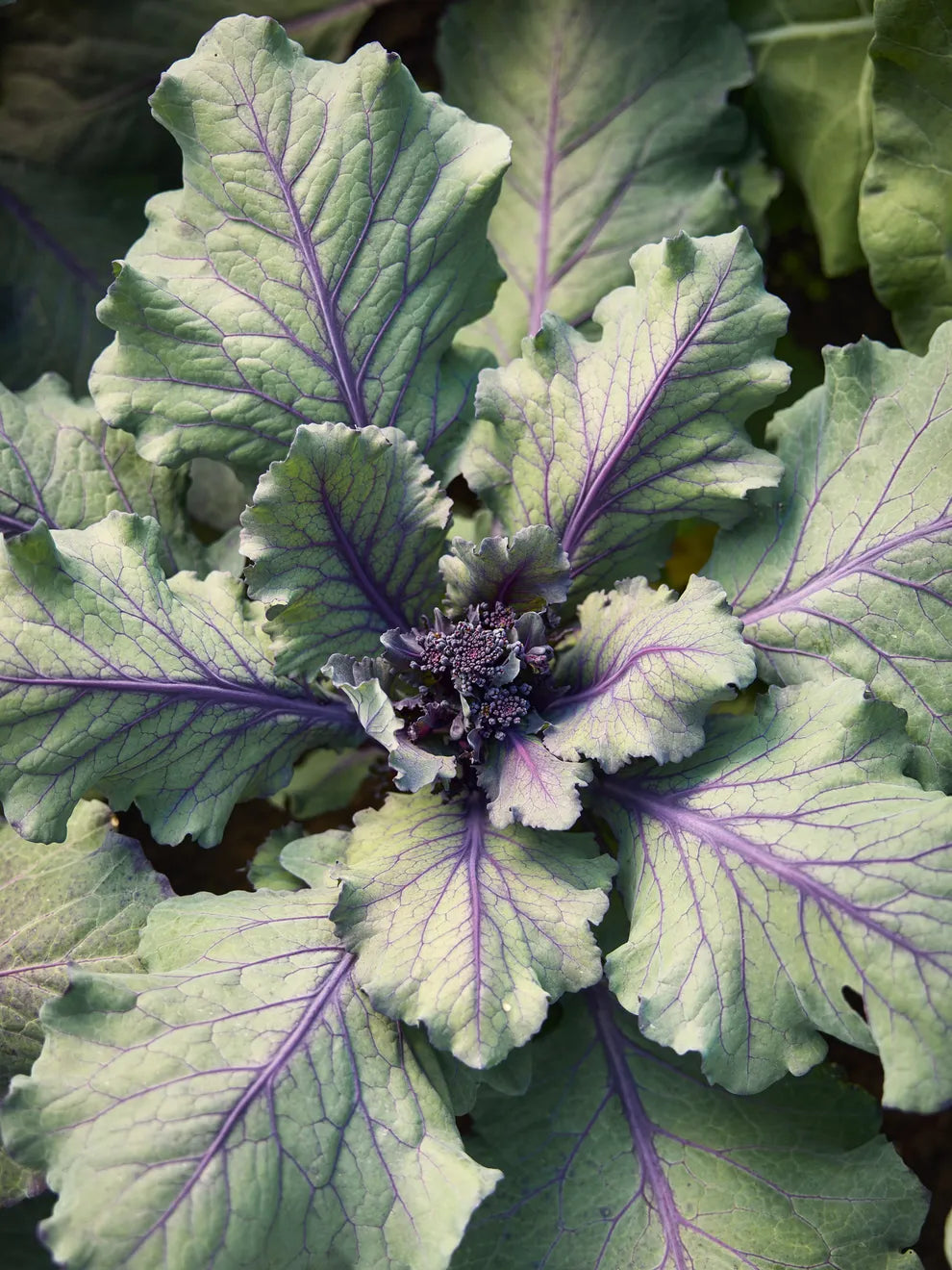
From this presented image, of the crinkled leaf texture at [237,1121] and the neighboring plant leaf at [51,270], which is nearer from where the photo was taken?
the crinkled leaf texture at [237,1121]

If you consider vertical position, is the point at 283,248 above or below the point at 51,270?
above

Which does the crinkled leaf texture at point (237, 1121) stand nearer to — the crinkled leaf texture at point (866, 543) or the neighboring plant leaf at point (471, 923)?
the neighboring plant leaf at point (471, 923)

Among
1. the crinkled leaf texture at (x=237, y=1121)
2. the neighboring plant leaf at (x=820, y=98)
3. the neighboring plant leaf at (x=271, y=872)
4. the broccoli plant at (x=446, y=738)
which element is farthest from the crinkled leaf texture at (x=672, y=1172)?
the neighboring plant leaf at (x=820, y=98)

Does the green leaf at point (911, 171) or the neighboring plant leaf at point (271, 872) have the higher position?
the green leaf at point (911, 171)

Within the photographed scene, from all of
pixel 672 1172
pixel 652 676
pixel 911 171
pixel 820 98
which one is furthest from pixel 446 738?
pixel 820 98

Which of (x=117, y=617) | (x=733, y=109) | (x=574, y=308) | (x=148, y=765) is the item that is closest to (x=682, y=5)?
(x=733, y=109)

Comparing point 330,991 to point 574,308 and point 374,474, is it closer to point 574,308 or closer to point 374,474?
point 374,474

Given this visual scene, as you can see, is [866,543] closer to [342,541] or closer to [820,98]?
[342,541]
